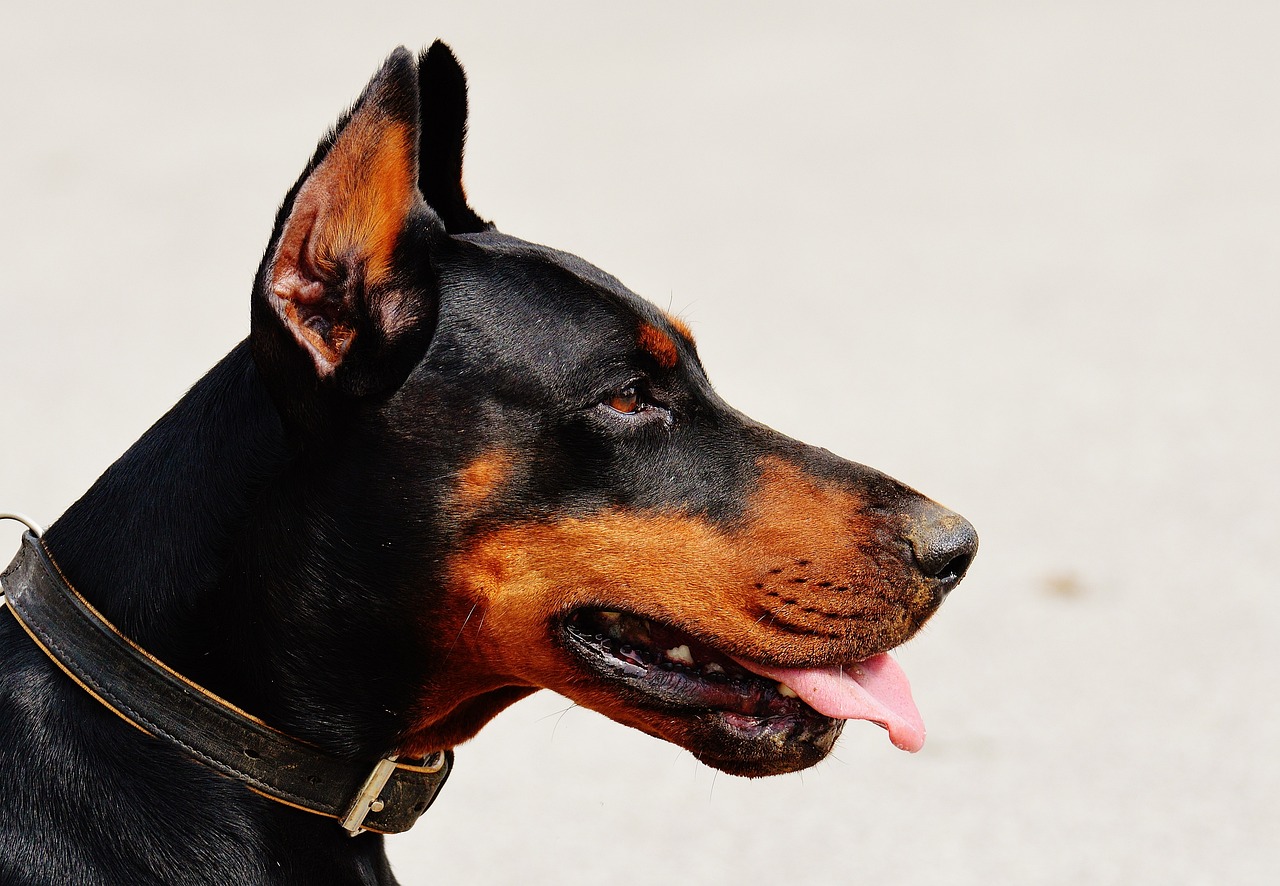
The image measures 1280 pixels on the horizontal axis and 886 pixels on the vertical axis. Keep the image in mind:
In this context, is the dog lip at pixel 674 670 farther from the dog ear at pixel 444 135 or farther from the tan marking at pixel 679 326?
the dog ear at pixel 444 135

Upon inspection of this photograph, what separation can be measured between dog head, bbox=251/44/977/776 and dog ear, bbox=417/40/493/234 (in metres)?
0.41

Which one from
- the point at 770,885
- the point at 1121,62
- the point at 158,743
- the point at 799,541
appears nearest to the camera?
the point at 158,743

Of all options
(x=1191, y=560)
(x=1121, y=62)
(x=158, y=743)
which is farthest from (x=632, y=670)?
(x=1121, y=62)

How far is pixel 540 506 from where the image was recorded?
273cm

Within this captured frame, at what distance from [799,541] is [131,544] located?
1194 mm

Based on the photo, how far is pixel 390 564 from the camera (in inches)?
106

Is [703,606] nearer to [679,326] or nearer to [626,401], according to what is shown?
[626,401]

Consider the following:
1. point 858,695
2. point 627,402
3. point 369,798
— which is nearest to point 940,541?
point 858,695

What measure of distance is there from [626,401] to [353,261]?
57 cm

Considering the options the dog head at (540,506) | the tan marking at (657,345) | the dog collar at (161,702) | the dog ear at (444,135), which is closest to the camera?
the dog collar at (161,702)

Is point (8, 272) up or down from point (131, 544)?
down

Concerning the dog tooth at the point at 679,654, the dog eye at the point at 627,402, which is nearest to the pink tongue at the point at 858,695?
the dog tooth at the point at 679,654

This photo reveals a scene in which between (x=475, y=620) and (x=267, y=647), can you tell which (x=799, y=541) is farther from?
(x=267, y=647)

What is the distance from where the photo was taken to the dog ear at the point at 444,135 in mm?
3230
